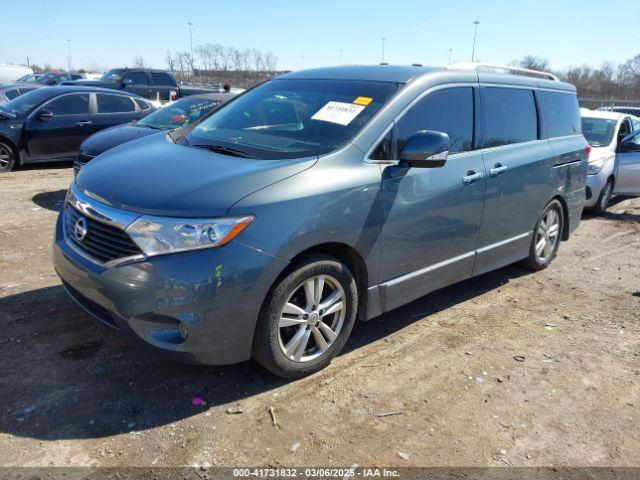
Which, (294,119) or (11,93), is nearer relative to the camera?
(294,119)

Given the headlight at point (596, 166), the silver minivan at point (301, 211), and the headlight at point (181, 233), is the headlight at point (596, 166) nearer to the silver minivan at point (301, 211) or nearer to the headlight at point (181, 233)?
the silver minivan at point (301, 211)

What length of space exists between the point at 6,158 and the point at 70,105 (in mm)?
1522

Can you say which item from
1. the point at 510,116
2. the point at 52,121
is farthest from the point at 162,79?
the point at 510,116

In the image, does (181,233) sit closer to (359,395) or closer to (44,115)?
(359,395)

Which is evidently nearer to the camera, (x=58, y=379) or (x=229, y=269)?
(x=229, y=269)

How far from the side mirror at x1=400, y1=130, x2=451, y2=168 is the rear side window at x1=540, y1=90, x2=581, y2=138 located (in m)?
2.30

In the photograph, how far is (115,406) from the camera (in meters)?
3.04

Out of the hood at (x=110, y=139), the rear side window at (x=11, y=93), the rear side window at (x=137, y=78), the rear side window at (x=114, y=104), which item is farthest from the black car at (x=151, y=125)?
the rear side window at (x=137, y=78)

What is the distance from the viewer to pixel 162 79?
67.7 ft

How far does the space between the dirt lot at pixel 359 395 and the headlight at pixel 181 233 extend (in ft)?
2.31

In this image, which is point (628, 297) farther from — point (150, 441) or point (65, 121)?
point (65, 121)

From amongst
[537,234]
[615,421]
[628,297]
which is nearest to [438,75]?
[537,234]

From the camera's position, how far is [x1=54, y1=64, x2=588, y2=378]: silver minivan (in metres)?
2.83

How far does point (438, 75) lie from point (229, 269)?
91.2 inches
